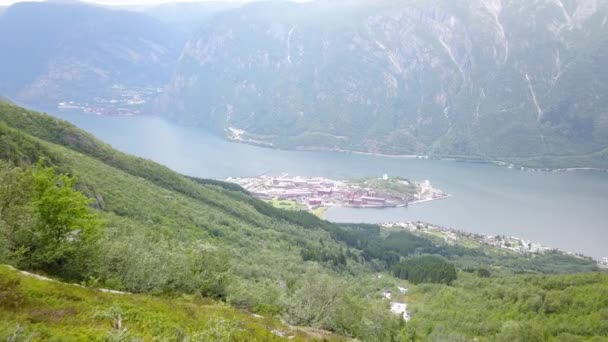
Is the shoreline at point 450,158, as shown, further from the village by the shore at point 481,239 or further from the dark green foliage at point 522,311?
the dark green foliage at point 522,311

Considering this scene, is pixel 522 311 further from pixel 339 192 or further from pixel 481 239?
pixel 339 192

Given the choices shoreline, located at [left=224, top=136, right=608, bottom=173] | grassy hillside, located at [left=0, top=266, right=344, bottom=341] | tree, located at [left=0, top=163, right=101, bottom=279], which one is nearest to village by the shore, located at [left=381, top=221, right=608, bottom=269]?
grassy hillside, located at [left=0, top=266, right=344, bottom=341]

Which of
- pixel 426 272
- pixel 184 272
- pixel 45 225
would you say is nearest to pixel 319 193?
pixel 426 272

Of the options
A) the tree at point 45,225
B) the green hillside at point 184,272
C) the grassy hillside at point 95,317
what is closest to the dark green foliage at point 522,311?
the green hillside at point 184,272

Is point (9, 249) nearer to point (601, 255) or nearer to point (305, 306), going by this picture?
point (305, 306)

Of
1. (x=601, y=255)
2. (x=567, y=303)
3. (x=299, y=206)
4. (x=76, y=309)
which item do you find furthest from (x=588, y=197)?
(x=76, y=309)

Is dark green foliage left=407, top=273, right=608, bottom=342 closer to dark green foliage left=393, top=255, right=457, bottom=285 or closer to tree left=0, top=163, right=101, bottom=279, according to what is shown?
dark green foliage left=393, top=255, right=457, bottom=285
